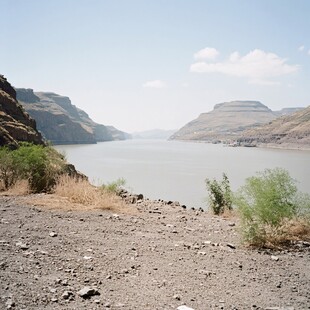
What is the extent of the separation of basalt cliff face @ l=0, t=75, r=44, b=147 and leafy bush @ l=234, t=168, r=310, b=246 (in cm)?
2124

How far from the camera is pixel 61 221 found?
766 centimetres

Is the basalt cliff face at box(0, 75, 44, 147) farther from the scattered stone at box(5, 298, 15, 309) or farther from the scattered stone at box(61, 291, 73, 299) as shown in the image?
the scattered stone at box(5, 298, 15, 309)

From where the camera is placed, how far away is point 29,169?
1205cm

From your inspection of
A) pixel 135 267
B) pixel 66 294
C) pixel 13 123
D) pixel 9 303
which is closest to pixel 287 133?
pixel 13 123

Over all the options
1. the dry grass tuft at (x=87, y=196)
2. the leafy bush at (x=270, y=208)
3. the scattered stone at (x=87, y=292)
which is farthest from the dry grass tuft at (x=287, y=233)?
the dry grass tuft at (x=87, y=196)

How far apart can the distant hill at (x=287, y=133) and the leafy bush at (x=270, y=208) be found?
142 m

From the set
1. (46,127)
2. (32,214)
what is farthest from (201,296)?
(46,127)

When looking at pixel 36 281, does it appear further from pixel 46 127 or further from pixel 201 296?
pixel 46 127

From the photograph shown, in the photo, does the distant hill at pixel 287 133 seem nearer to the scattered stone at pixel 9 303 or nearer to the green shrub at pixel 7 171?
the green shrub at pixel 7 171

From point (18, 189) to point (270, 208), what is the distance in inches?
311

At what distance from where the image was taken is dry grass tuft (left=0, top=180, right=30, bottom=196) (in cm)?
1077

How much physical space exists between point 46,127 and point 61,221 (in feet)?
637

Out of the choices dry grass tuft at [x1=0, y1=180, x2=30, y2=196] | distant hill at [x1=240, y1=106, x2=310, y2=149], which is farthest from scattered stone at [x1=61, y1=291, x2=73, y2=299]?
distant hill at [x1=240, y1=106, x2=310, y2=149]

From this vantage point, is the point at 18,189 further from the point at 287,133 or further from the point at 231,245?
the point at 287,133
